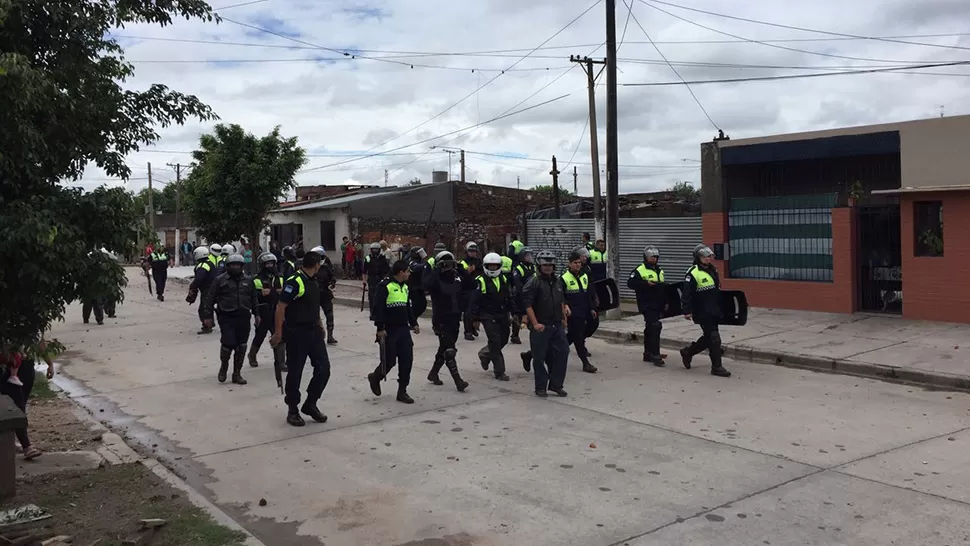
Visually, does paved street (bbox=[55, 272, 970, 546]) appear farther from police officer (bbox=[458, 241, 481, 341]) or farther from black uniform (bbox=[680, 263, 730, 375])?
police officer (bbox=[458, 241, 481, 341])

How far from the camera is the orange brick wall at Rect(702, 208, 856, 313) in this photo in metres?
15.4

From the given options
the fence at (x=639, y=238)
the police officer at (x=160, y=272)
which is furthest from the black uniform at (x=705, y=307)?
the police officer at (x=160, y=272)

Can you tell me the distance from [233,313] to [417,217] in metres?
22.7

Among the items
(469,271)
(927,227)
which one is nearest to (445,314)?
(469,271)

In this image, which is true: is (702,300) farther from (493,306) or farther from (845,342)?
(845,342)

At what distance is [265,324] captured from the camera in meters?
11.5

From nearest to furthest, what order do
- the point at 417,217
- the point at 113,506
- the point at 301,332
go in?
the point at 113,506 → the point at 301,332 → the point at 417,217

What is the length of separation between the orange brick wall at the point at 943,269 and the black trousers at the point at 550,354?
826 cm

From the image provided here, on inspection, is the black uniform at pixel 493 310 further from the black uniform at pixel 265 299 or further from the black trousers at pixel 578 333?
the black uniform at pixel 265 299

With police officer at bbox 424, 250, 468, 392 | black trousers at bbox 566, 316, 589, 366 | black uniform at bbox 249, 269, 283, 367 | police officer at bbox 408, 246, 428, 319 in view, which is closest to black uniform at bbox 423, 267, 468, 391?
police officer at bbox 424, 250, 468, 392

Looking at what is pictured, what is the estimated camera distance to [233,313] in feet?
34.9

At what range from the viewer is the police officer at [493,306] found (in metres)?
10.4

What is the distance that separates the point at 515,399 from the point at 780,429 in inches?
114

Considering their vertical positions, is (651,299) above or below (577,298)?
below
